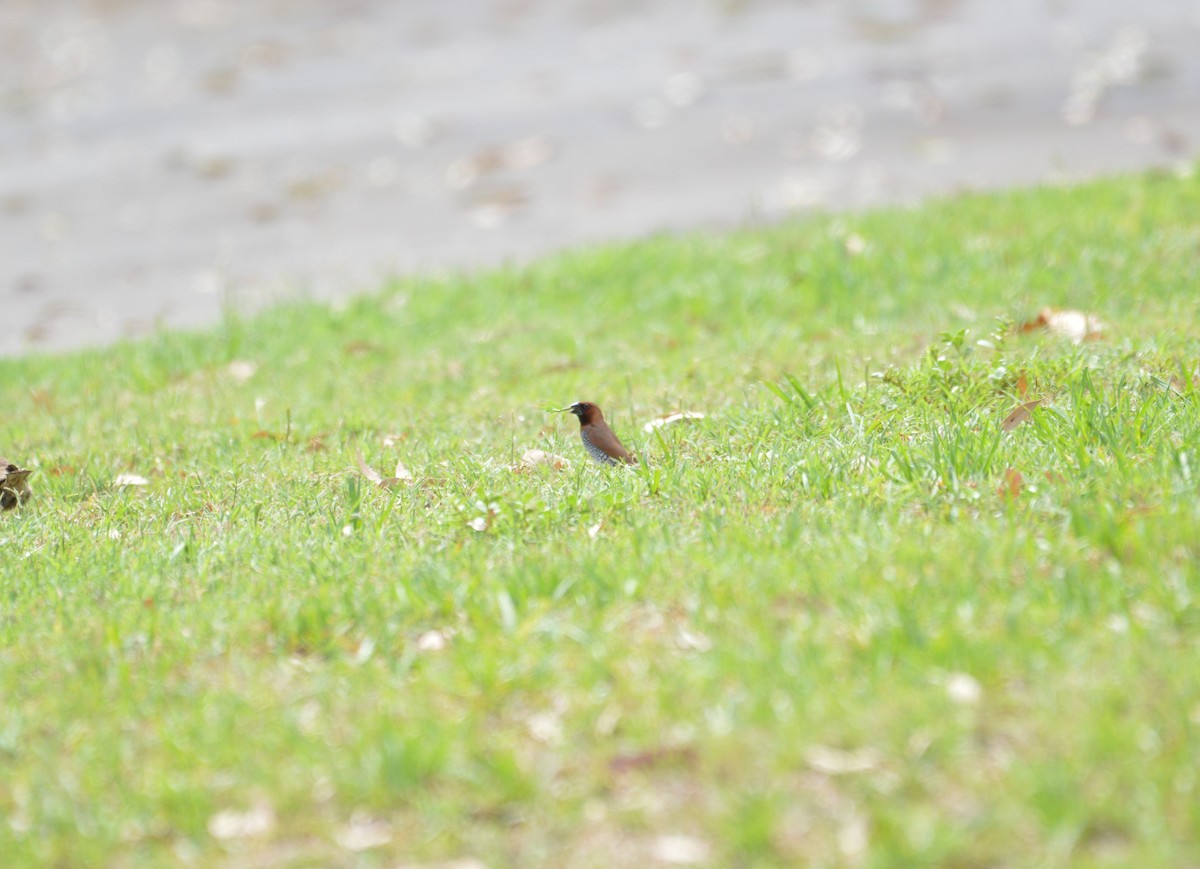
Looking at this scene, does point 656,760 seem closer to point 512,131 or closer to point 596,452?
point 596,452

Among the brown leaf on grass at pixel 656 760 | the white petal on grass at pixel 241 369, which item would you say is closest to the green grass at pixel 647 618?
the brown leaf on grass at pixel 656 760

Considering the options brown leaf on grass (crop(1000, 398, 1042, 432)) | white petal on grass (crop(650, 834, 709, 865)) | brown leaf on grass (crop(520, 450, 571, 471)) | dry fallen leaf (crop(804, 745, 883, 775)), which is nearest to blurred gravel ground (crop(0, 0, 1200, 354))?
brown leaf on grass (crop(520, 450, 571, 471))

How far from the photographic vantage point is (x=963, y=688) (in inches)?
105

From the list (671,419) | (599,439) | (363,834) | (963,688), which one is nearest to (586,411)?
(599,439)

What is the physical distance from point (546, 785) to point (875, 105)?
749 centimetres

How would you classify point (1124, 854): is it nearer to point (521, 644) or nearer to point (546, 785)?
point (546, 785)

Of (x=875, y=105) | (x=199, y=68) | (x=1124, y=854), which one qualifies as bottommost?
(x=1124, y=854)

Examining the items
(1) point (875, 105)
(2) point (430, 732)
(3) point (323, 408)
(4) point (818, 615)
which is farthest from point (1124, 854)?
(1) point (875, 105)

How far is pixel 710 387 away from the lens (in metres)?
5.13

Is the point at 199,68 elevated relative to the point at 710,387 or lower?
elevated

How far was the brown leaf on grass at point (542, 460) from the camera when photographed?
4312 millimetres

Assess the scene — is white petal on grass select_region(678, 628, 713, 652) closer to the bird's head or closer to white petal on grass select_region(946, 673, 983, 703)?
white petal on grass select_region(946, 673, 983, 703)

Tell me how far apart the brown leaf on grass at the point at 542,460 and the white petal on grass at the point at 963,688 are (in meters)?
1.81

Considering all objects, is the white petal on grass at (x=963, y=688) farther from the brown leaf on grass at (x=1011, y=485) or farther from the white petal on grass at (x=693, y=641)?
the brown leaf on grass at (x=1011, y=485)
